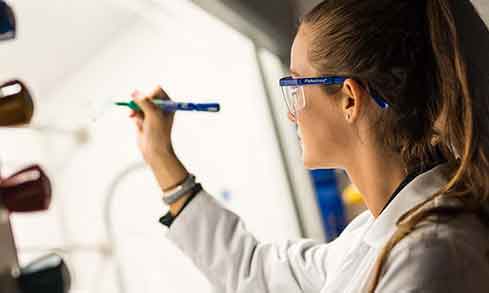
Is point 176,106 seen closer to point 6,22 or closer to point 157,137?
point 157,137

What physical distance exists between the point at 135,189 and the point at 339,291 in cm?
63

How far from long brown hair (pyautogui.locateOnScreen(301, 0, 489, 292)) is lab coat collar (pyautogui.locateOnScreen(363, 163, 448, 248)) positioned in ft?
0.08

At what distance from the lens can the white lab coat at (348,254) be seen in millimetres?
995

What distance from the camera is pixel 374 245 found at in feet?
3.68

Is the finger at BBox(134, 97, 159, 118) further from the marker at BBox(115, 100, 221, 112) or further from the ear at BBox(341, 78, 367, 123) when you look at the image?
the ear at BBox(341, 78, 367, 123)

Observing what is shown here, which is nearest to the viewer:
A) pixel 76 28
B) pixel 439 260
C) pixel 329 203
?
pixel 439 260

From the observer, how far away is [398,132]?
1.11 m

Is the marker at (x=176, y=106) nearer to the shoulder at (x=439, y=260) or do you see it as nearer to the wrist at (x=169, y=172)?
the wrist at (x=169, y=172)

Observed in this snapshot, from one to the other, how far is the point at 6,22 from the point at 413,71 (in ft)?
1.90

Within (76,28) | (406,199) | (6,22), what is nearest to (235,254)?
(406,199)

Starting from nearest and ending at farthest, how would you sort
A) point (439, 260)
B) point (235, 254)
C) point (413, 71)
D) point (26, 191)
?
point (26, 191) < point (439, 260) < point (413, 71) < point (235, 254)

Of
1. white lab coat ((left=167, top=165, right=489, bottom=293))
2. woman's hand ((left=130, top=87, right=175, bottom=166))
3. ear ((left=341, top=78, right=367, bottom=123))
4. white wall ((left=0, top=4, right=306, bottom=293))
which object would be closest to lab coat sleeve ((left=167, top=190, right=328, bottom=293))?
white lab coat ((left=167, top=165, right=489, bottom=293))

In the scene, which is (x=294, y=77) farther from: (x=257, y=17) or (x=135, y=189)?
(x=135, y=189)

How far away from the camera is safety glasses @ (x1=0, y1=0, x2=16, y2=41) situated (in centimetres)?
85
